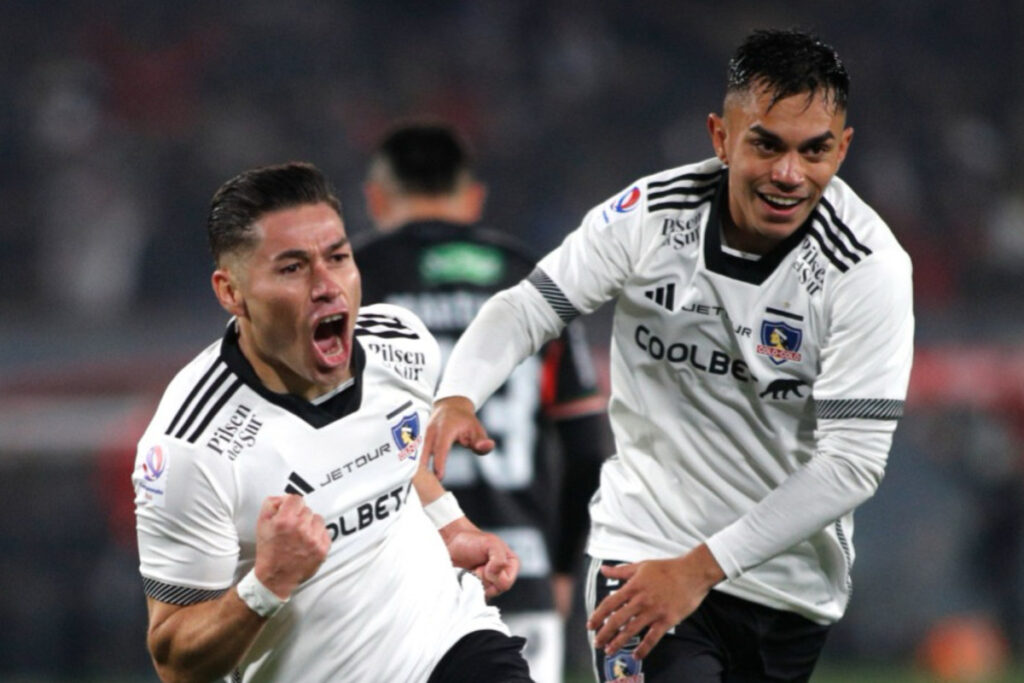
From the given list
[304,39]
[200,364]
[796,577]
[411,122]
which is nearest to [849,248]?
[796,577]

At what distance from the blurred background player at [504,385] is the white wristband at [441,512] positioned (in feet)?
4.54

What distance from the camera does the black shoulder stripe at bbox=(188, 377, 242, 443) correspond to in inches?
137

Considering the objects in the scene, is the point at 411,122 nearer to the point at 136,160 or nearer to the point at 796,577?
the point at 796,577

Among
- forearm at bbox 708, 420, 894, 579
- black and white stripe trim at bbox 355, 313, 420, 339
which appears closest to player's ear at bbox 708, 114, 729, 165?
forearm at bbox 708, 420, 894, 579

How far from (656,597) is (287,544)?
86 cm

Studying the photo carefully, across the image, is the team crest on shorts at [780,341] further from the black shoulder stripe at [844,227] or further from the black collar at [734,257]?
the black shoulder stripe at [844,227]

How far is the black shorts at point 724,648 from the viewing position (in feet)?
13.2

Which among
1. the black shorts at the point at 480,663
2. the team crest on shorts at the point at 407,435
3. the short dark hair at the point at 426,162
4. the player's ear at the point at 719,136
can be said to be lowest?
the black shorts at the point at 480,663

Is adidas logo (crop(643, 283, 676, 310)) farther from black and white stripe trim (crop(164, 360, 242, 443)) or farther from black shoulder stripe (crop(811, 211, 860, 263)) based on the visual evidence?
black and white stripe trim (crop(164, 360, 242, 443))

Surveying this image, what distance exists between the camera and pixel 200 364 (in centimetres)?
367

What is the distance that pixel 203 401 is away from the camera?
11.6 ft

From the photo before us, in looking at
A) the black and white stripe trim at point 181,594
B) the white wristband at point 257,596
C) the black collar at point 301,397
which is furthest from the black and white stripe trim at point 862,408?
the black and white stripe trim at point 181,594

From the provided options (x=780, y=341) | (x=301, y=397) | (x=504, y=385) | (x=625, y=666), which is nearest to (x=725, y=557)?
(x=625, y=666)

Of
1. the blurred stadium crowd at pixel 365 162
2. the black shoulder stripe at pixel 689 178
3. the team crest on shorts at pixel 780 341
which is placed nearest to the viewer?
the team crest on shorts at pixel 780 341
